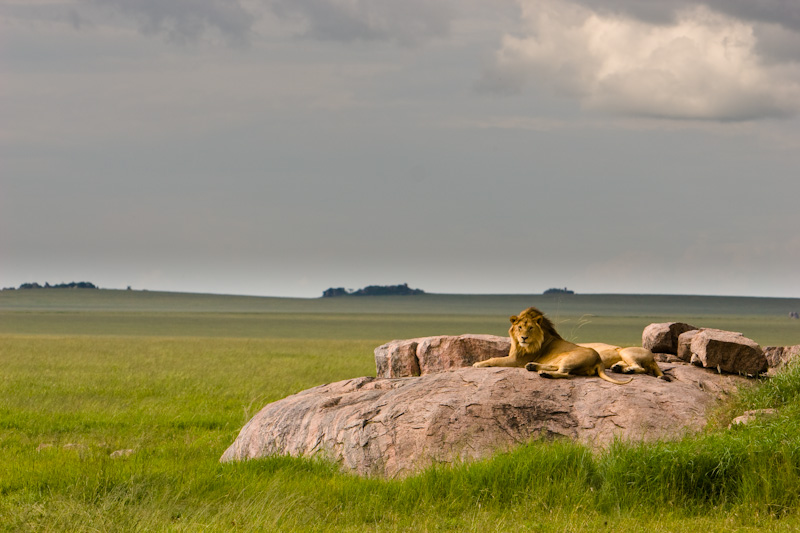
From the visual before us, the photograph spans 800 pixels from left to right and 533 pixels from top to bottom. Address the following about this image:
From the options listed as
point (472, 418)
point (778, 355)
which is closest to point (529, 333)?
point (472, 418)

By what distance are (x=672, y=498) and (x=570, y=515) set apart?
1.27 meters

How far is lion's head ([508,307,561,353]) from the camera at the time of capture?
13.0 metres

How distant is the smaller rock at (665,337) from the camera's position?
15.5 metres

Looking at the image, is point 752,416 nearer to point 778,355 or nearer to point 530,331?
point 530,331

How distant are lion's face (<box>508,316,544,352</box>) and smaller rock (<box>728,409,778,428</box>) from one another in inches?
117

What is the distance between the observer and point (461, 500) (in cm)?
962

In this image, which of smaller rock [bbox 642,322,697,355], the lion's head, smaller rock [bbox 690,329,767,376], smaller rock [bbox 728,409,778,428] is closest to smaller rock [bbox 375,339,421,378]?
the lion's head

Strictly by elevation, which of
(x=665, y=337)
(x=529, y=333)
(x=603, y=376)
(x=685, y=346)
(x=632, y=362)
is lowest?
(x=603, y=376)

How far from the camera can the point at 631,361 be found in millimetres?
A: 13391

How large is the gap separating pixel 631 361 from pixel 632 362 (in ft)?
0.08

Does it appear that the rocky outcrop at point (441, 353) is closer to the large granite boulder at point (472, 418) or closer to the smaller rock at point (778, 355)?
the large granite boulder at point (472, 418)

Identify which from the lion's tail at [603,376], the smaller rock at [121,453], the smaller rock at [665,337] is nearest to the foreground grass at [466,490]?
the smaller rock at [121,453]

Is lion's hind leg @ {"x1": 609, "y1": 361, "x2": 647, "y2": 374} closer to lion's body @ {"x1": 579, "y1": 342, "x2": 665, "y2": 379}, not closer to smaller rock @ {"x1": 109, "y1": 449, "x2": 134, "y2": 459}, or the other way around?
lion's body @ {"x1": 579, "y1": 342, "x2": 665, "y2": 379}

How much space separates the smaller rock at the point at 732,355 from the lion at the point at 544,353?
2011 millimetres
